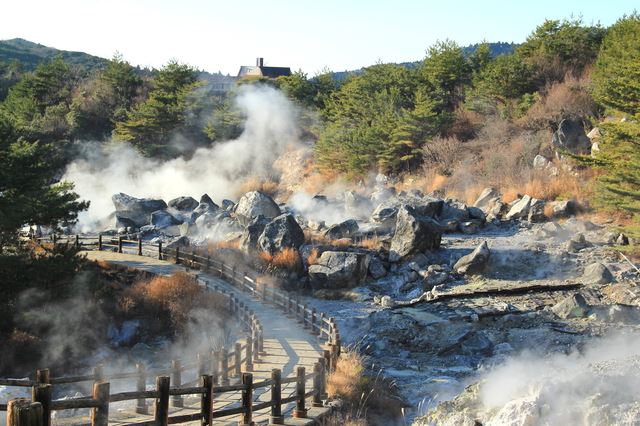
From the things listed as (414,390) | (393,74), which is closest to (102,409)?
(414,390)

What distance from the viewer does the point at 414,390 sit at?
15.8m

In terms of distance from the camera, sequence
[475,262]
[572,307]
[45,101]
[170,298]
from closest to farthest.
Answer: [572,307]
[170,298]
[475,262]
[45,101]

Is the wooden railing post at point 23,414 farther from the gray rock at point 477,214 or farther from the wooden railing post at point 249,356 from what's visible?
the gray rock at point 477,214

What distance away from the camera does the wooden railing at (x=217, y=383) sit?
339 inches

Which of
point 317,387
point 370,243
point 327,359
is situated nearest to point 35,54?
point 370,243

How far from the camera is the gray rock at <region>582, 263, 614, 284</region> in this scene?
2473 cm

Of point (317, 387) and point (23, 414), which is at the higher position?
point (23, 414)

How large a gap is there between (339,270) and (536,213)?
11.8 meters

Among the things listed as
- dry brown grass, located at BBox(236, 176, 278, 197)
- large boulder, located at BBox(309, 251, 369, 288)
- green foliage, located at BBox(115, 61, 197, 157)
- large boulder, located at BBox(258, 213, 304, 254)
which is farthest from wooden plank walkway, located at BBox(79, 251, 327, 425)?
green foliage, located at BBox(115, 61, 197, 157)

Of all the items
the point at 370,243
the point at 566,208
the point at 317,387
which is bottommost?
the point at 317,387

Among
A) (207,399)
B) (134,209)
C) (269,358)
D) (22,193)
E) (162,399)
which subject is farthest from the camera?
(134,209)

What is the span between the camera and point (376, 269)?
28.7 meters

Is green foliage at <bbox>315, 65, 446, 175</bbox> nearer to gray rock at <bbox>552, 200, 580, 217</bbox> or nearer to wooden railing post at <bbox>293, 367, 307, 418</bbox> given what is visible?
gray rock at <bbox>552, 200, 580, 217</bbox>

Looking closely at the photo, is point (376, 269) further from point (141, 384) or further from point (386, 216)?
point (141, 384)
